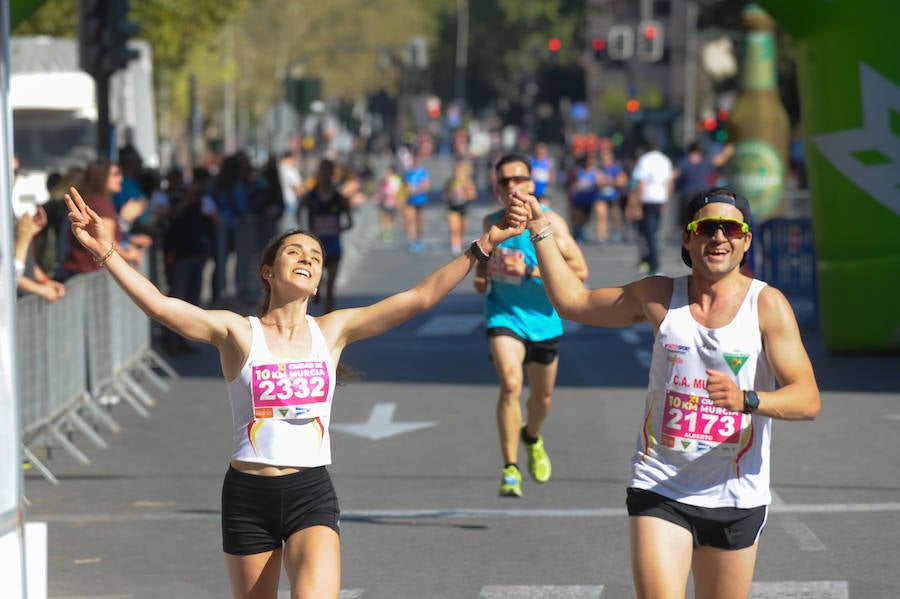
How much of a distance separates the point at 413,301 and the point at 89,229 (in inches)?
42.2

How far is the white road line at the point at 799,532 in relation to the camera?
27.8 feet

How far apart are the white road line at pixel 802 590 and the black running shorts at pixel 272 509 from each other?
2.56 meters

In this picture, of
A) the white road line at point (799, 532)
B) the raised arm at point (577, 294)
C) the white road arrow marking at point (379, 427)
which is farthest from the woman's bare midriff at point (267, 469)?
the white road arrow marking at point (379, 427)

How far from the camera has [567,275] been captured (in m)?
5.82

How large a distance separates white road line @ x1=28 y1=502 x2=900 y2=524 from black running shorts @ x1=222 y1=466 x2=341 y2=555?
3950 mm

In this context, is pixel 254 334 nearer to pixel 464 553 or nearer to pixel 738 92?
pixel 464 553

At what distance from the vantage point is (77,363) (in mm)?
12188

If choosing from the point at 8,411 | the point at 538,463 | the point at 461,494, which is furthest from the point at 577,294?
the point at 461,494

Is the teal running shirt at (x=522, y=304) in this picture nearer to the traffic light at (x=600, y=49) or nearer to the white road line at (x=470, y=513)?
the white road line at (x=470, y=513)

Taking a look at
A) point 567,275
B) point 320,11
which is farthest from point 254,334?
point 320,11

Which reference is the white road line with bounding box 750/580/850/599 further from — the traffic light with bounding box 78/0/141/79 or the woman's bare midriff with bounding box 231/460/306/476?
the traffic light with bounding box 78/0/141/79

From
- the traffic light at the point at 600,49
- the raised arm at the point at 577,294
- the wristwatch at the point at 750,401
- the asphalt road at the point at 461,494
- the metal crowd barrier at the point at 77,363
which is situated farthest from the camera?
the traffic light at the point at 600,49

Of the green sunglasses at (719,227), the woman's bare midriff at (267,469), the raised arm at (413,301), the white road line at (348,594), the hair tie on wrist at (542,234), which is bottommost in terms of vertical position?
the white road line at (348,594)

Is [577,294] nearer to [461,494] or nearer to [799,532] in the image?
[799,532]
